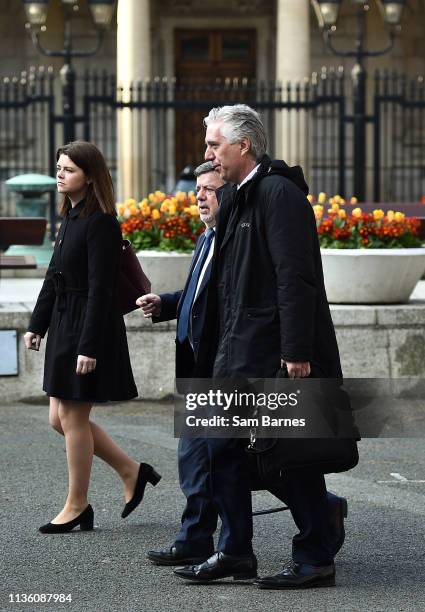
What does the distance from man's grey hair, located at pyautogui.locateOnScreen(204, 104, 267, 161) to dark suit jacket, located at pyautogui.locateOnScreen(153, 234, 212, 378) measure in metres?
0.62

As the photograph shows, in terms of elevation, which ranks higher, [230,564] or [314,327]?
[314,327]

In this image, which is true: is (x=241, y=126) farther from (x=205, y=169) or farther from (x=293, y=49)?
(x=293, y=49)

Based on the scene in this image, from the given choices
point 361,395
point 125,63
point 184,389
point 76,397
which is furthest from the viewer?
point 125,63

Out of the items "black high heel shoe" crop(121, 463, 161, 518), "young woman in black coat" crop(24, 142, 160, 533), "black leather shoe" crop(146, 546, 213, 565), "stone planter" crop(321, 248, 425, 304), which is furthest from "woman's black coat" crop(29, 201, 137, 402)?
"stone planter" crop(321, 248, 425, 304)

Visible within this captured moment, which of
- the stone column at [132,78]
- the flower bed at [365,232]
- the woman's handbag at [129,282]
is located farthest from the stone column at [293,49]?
the woman's handbag at [129,282]

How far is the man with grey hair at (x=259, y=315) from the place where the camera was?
18.6ft

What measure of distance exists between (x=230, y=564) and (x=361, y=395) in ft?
13.0

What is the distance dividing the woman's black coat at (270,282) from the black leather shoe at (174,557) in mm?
873

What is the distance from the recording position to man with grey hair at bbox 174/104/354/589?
5.67 metres

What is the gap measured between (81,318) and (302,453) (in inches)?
58.6

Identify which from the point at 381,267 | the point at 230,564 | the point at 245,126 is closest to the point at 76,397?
the point at 230,564

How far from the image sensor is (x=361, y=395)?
9844 millimetres

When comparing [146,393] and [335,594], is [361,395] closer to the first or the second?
[146,393]

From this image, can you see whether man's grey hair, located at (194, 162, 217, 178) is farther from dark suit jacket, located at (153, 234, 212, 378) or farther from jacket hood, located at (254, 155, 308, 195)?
jacket hood, located at (254, 155, 308, 195)
